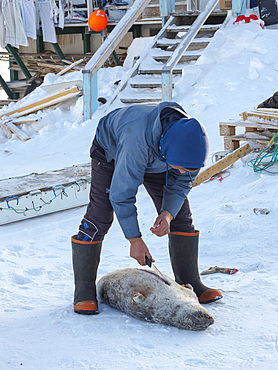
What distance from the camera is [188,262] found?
3.78 metres

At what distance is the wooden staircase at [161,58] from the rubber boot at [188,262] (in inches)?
285

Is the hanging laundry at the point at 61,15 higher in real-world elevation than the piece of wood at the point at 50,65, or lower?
higher

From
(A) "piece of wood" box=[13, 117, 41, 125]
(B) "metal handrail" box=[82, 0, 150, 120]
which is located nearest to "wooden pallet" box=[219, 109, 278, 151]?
(B) "metal handrail" box=[82, 0, 150, 120]

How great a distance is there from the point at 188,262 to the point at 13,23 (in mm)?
13973

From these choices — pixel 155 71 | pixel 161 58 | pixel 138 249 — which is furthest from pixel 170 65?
pixel 138 249

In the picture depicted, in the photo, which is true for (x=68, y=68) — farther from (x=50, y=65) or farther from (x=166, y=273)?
(x=166, y=273)

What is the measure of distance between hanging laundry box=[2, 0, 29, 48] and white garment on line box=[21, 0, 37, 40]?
0.16m

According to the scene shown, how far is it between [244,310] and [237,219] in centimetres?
215

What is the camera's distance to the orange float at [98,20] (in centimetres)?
1482

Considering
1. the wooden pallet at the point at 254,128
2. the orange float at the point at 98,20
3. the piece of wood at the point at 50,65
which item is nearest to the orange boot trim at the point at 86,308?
the wooden pallet at the point at 254,128

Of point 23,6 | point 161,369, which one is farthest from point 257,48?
point 161,369

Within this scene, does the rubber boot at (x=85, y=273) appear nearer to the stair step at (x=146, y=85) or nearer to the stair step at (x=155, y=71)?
the stair step at (x=146, y=85)

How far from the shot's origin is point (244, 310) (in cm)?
358

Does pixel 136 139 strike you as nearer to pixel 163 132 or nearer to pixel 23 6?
pixel 163 132
